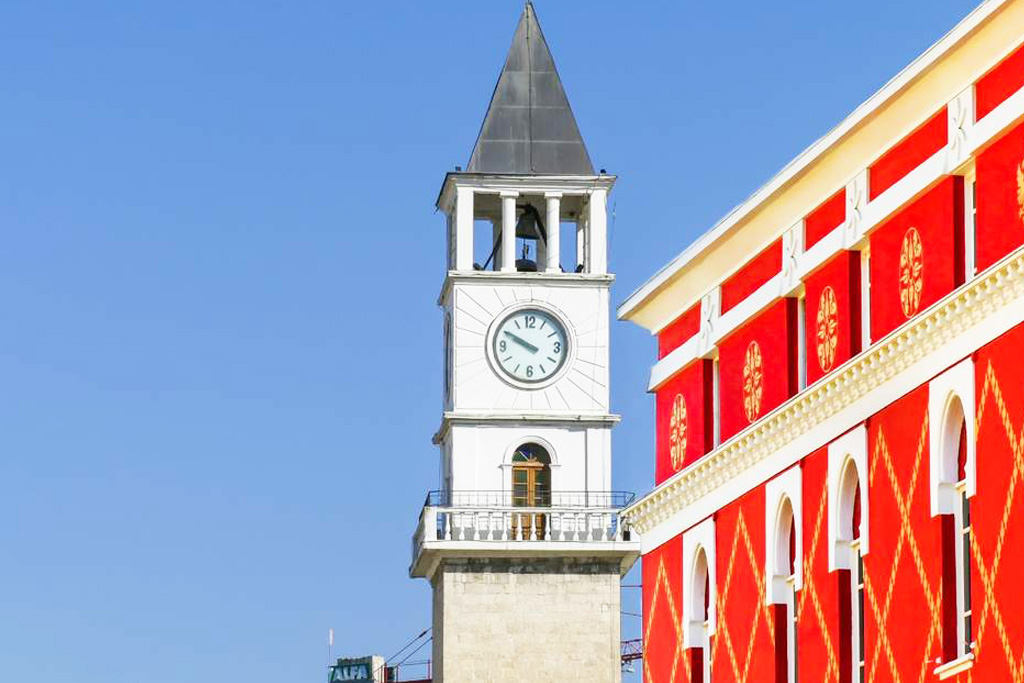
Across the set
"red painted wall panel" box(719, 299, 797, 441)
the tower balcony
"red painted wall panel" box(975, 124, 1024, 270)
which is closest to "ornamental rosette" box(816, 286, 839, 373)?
"red painted wall panel" box(719, 299, 797, 441)

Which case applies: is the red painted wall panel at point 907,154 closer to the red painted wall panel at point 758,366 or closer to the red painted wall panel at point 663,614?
the red painted wall panel at point 758,366

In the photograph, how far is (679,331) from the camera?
4725 cm

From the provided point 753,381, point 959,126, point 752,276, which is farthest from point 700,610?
point 959,126

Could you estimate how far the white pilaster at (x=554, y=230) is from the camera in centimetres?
8469

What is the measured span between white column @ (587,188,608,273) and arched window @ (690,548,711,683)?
131 ft

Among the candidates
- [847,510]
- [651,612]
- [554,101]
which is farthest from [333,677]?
[847,510]

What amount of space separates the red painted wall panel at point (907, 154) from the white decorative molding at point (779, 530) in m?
4.14

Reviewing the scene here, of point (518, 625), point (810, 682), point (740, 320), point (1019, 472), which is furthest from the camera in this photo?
point (518, 625)

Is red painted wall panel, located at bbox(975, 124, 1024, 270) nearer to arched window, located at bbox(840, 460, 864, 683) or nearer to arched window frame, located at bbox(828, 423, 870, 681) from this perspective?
arched window frame, located at bbox(828, 423, 870, 681)

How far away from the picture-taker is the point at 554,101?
285ft

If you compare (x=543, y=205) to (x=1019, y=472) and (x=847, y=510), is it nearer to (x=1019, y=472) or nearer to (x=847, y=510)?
(x=847, y=510)

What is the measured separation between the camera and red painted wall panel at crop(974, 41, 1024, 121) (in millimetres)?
34562

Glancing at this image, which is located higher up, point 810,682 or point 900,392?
point 900,392

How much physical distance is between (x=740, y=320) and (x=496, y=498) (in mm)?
40461
